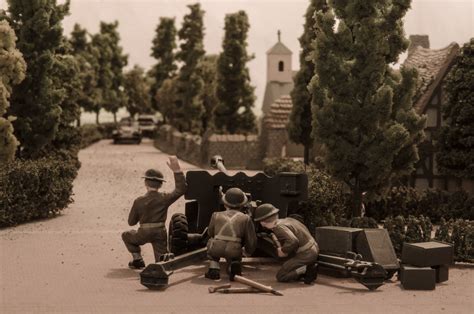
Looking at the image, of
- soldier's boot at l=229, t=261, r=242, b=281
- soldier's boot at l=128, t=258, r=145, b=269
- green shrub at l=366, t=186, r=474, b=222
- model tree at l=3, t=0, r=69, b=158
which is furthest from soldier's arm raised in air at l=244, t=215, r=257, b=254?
model tree at l=3, t=0, r=69, b=158

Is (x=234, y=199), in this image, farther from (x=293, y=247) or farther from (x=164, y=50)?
(x=164, y=50)

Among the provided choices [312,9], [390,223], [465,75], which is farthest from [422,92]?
[390,223]

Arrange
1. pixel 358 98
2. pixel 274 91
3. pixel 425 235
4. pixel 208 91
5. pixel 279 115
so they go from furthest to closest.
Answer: pixel 274 91, pixel 208 91, pixel 279 115, pixel 358 98, pixel 425 235

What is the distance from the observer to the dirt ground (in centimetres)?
1019

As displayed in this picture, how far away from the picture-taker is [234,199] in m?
11.9

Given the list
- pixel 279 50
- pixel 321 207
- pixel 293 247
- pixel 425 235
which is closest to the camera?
pixel 293 247

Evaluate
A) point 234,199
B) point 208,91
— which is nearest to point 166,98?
point 208,91

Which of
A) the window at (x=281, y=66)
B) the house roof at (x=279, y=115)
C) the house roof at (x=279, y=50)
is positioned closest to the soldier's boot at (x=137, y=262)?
the house roof at (x=279, y=115)

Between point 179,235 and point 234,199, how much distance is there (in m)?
1.27

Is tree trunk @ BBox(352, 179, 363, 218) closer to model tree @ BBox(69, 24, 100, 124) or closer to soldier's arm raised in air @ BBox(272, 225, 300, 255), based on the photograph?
soldier's arm raised in air @ BBox(272, 225, 300, 255)

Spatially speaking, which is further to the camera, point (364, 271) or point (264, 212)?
point (264, 212)

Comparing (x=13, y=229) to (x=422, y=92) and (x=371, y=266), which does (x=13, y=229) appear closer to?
(x=371, y=266)

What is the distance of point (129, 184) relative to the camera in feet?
88.5

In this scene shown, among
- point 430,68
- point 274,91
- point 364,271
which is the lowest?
point 364,271
